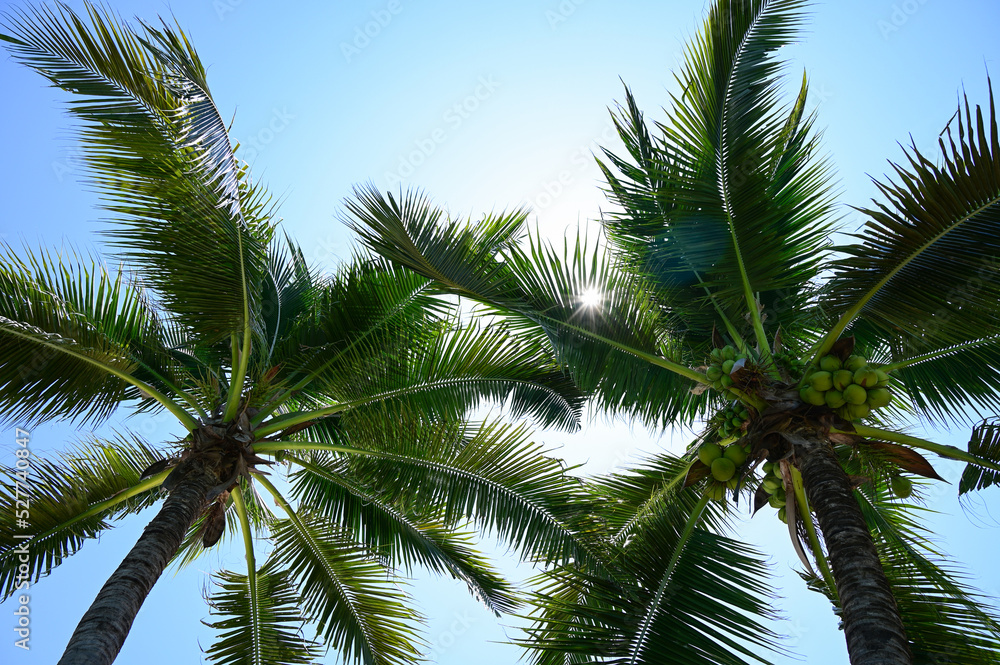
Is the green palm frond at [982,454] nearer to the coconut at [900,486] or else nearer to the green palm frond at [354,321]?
the coconut at [900,486]

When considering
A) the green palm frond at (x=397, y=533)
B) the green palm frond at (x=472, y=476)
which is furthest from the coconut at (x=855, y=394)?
the green palm frond at (x=397, y=533)

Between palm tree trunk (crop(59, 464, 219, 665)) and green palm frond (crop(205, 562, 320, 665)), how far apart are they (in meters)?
1.50

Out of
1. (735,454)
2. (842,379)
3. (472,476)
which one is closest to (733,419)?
(735,454)

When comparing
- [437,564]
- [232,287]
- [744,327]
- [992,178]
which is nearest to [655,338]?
[744,327]

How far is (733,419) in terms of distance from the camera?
5.85m

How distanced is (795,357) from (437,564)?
4132 millimetres

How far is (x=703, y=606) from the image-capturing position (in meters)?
5.25

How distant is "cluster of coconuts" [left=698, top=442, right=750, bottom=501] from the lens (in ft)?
17.9

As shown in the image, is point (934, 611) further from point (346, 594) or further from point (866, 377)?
point (346, 594)

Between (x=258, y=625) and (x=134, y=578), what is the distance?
2166 mm

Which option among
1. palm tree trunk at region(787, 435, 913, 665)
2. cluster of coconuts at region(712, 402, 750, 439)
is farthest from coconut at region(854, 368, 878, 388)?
cluster of coconuts at region(712, 402, 750, 439)

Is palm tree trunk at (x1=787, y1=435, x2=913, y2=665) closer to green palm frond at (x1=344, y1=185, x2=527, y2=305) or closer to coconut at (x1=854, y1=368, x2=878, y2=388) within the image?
coconut at (x1=854, y1=368, x2=878, y2=388)

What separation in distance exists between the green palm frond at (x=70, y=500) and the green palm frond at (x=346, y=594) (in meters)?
1.58

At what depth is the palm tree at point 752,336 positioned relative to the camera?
5102mm
